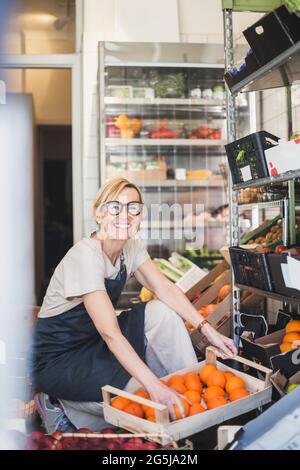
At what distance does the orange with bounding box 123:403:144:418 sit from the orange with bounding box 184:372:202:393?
0.72 ft

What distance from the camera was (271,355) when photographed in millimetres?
2131

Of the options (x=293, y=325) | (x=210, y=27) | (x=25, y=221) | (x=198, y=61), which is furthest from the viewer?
(x=25, y=221)

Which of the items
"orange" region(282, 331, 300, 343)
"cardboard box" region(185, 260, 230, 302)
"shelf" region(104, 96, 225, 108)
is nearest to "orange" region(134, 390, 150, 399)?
"orange" region(282, 331, 300, 343)

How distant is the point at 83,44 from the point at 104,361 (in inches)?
110

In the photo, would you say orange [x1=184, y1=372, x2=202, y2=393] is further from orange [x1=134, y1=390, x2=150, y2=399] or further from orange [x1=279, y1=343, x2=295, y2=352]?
orange [x1=279, y1=343, x2=295, y2=352]

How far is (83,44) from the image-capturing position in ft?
13.4

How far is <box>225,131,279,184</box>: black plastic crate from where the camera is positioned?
2238 millimetres

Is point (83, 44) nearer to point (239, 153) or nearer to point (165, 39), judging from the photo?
point (165, 39)

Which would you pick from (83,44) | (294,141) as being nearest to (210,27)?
(83,44)

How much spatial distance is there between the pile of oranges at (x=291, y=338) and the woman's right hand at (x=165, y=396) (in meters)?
0.63

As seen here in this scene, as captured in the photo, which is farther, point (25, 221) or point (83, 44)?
point (25, 221)

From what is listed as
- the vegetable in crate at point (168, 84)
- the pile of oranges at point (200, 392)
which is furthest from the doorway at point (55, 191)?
the pile of oranges at point (200, 392)

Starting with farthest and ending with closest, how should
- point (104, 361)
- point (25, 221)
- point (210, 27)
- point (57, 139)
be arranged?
point (57, 139) → point (25, 221) → point (210, 27) → point (104, 361)

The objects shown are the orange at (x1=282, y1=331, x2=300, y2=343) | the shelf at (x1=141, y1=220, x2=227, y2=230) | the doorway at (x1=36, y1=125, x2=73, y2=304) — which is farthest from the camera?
the doorway at (x1=36, y1=125, x2=73, y2=304)
